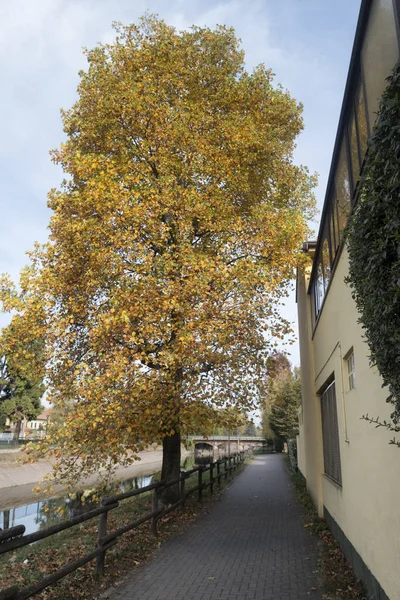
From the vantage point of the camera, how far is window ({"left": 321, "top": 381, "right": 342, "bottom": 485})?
9.02 meters

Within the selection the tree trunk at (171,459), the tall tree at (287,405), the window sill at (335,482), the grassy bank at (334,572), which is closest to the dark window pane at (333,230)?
the window sill at (335,482)

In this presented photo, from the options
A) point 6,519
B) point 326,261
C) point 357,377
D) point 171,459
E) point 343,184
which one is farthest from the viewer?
point 6,519

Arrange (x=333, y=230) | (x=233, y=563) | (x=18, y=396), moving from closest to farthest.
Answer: (x=233, y=563) → (x=333, y=230) → (x=18, y=396)

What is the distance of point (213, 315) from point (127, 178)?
154 inches

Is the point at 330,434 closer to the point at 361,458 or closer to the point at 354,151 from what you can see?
the point at 361,458

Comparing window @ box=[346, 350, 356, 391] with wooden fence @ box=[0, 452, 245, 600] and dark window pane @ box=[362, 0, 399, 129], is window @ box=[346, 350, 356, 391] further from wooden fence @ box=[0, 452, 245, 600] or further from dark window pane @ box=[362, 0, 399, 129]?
wooden fence @ box=[0, 452, 245, 600]

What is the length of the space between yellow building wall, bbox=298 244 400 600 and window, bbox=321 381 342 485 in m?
0.30

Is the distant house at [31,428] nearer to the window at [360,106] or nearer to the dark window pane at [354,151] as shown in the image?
the window at [360,106]

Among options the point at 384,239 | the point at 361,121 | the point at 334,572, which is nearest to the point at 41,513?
the point at 334,572

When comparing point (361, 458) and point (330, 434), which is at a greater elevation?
point (330, 434)

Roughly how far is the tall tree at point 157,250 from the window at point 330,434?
6.08ft

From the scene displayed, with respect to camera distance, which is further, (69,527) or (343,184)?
(343,184)

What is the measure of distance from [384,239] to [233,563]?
6180mm

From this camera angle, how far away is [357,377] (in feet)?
20.2
